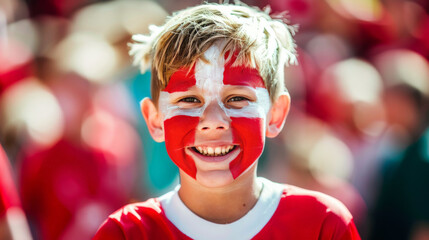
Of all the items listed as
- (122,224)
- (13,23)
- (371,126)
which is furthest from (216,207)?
(13,23)

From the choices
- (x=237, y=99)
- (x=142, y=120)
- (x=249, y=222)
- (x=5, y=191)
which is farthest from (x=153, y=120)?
(x=142, y=120)

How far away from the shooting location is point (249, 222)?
5.88 feet

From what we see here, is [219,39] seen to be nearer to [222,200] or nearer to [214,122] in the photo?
[214,122]

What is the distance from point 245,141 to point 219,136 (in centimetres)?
8

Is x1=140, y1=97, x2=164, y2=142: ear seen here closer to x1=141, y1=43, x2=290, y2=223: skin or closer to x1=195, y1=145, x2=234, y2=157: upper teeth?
x1=141, y1=43, x2=290, y2=223: skin

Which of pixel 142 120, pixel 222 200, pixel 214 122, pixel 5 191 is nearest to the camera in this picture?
pixel 214 122

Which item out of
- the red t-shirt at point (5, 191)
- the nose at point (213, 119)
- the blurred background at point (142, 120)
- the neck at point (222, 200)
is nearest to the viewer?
the nose at point (213, 119)

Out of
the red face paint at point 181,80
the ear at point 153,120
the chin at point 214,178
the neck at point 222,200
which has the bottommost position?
the neck at point 222,200

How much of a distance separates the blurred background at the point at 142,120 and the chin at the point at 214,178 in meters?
1.12

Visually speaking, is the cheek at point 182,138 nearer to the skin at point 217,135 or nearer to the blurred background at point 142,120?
the skin at point 217,135

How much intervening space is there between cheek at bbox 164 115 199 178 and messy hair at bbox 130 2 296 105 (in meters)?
0.14

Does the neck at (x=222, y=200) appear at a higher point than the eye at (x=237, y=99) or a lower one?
lower

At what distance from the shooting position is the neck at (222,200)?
5.98 ft

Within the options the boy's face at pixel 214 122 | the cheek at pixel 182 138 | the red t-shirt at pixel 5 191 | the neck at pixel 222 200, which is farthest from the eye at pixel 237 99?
the red t-shirt at pixel 5 191
